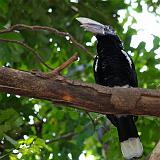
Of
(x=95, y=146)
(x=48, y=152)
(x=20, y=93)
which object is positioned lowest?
(x=95, y=146)

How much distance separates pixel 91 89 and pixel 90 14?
2079 mm

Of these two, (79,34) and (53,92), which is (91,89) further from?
(79,34)

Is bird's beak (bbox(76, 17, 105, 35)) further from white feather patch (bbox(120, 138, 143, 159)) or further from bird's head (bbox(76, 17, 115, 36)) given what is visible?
white feather patch (bbox(120, 138, 143, 159))

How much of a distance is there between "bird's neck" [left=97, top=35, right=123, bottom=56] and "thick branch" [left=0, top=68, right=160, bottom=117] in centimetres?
106

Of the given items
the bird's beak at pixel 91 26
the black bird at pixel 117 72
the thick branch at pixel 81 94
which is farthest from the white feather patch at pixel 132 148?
the bird's beak at pixel 91 26

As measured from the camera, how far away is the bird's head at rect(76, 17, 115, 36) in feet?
11.3

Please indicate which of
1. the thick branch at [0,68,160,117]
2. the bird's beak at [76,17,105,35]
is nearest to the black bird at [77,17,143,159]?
the bird's beak at [76,17,105,35]

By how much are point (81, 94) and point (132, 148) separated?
91 cm

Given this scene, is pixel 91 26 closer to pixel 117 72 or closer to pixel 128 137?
pixel 117 72

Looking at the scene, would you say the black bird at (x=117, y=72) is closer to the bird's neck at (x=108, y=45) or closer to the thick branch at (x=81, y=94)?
the bird's neck at (x=108, y=45)

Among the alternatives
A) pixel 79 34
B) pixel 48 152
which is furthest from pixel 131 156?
pixel 79 34

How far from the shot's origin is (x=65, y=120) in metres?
5.18

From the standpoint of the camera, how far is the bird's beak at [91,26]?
344 centimetres

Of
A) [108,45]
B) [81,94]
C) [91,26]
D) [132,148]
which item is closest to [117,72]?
A: [108,45]
